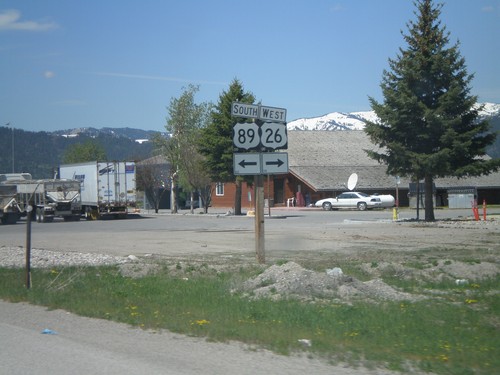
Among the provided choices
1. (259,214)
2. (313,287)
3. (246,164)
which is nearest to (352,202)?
(259,214)

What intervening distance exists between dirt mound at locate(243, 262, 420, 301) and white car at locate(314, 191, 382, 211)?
45.5 meters

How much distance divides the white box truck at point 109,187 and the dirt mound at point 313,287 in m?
38.0

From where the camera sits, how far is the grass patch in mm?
8102

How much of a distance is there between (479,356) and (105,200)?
4442cm

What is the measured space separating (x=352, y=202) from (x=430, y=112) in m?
24.9

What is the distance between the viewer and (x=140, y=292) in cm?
1309

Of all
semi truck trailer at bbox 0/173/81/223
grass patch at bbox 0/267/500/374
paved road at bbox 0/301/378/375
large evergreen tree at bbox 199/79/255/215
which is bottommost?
paved road at bbox 0/301/378/375

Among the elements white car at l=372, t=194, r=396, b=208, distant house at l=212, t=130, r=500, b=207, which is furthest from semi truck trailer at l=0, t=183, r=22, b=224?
white car at l=372, t=194, r=396, b=208

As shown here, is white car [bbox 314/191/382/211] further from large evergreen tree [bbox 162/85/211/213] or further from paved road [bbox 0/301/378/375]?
paved road [bbox 0/301/378/375]

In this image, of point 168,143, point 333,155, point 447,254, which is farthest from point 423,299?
point 333,155

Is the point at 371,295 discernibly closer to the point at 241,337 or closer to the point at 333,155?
the point at 241,337

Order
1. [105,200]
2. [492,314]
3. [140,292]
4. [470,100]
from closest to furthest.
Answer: [492,314] → [140,292] → [470,100] → [105,200]

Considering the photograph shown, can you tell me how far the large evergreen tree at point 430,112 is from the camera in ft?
115

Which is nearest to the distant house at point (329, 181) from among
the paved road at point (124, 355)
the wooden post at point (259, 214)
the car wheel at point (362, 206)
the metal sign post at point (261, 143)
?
the car wheel at point (362, 206)
